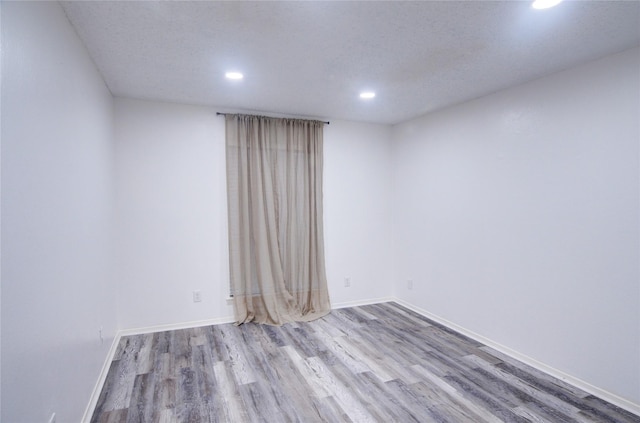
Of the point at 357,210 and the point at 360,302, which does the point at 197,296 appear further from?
the point at 357,210

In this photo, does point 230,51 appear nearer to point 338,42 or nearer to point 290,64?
point 290,64

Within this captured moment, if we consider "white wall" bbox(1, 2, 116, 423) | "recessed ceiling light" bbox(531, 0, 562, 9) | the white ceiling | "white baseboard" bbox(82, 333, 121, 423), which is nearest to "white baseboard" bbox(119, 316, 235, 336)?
"white baseboard" bbox(82, 333, 121, 423)

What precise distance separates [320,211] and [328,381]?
2030 mm

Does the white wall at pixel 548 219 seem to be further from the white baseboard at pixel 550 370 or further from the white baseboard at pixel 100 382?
the white baseboard at pixel 100 382

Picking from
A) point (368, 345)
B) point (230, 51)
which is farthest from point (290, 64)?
point (368, 345)

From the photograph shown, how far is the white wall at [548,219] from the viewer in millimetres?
2246

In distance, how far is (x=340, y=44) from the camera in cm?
219

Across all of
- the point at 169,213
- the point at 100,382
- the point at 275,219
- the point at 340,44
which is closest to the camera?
the point at 340,44

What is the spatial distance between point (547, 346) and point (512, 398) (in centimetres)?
67

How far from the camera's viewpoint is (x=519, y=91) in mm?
2898

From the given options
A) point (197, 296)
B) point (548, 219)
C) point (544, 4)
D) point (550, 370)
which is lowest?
point (550, 370)

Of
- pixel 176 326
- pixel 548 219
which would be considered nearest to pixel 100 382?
pixel 176 326

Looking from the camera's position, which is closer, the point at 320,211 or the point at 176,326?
the point at 176,326

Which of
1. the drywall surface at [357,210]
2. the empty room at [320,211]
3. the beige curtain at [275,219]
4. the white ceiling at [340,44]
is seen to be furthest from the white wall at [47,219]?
the drywall surface at [357,210]
